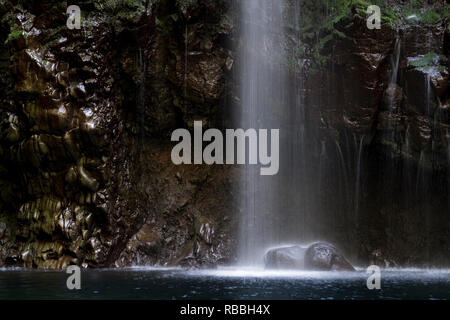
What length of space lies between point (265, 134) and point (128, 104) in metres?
5.78

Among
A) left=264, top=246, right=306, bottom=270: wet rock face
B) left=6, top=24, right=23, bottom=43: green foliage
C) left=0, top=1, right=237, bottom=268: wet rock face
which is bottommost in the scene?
left=264, top=246, right=306, bottom=270: wet rock face

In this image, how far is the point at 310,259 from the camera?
16.7 metres

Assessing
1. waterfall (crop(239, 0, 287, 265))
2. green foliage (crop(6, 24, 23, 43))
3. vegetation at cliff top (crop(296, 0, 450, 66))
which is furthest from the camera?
waterfall (crop(239, 0, 287, 265))

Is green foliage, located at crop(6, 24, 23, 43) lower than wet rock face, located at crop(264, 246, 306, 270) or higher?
higher

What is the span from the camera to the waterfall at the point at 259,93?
814 inches

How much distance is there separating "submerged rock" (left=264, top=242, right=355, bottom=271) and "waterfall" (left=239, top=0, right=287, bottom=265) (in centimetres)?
337

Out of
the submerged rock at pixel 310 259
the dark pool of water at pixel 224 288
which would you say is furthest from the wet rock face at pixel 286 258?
the dark pool of water at pixel 224 288

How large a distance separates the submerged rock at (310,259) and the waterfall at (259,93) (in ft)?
11.0

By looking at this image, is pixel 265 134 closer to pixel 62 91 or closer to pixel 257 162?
pixel 257 162

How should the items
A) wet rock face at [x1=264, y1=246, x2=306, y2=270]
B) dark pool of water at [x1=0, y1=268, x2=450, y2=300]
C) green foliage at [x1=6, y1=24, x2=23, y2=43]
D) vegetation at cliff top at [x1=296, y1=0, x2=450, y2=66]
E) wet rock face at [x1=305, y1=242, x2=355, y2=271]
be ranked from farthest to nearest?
1. vegetation at cliff top at [x1=296, y1=0, x2=450, y2=66]
2. green foliage at [x1=6, y1=24, x2=23, y2=43]
3. wet rock face at [x1=264, y1=246, x2=306, y2=270]
4. wet rock face at [x1=305, y1=242, x2=355, y2=271]
5. dark pool of water at [x1=0, y1=268, x2=450, y2=300]

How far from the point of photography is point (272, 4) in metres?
21.2

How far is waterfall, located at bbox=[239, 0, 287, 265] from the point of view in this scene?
20.7 meters

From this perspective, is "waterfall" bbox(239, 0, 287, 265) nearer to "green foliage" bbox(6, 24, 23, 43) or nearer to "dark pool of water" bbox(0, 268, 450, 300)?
"dark pool of water" bbox(0, 268, 450, 300)

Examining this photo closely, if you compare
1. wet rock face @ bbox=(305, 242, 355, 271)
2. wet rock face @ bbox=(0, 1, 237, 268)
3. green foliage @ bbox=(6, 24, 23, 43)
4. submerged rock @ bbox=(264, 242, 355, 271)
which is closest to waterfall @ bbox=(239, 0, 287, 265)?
wet rock face @ bbox=(0, 1, 237, 268)
